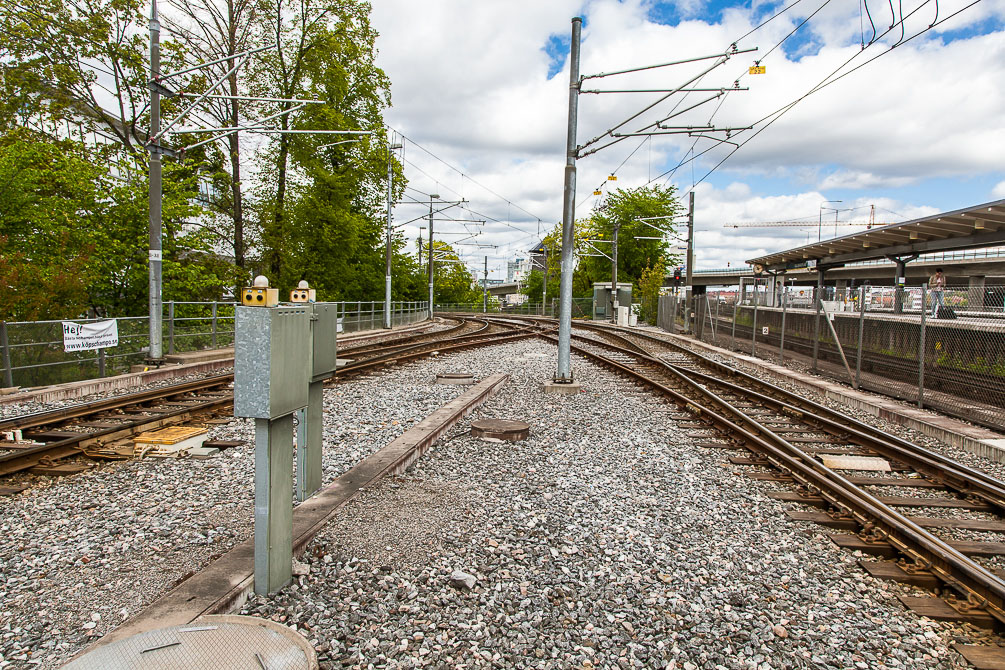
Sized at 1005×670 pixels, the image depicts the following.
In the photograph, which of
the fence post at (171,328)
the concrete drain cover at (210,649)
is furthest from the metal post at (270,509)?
the fence post at (171,328)

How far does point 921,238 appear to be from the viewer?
19500 millimetres

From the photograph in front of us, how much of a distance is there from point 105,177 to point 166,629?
59.1 ft

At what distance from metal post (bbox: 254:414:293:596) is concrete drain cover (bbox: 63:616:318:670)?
1.51ft

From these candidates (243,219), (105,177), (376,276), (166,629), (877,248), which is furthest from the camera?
(376,276)

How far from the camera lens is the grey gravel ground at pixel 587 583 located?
3201mm

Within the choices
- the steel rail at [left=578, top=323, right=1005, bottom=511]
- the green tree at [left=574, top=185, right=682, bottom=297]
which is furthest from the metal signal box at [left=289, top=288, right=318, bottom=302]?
the green tree at [left=574, top=185, right=682, bottom=297]

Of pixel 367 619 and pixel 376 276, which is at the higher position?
pixel 376 276

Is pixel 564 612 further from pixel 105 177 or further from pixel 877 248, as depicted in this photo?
pixel 877 248

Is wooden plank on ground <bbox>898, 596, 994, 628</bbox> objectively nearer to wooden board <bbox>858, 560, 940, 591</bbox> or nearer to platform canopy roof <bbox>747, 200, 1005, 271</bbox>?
wooden board <bbox>858, 560, 940, 591</bbox>

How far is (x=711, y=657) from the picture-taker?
10.4 ft

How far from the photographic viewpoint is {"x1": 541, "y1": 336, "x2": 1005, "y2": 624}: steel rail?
3.83m

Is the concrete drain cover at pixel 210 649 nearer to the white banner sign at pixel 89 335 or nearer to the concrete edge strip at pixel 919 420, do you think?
the concrete edge strip at pixel 919 420

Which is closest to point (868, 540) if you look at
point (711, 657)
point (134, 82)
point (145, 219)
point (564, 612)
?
point (711, 657)

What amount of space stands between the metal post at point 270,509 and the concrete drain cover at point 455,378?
8841 millimetres
